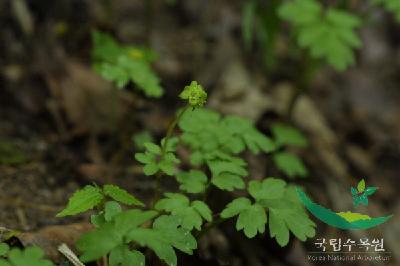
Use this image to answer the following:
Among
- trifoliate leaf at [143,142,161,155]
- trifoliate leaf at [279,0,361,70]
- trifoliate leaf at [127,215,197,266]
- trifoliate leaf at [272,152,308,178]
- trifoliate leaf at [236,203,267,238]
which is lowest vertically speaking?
trifoliate leaf at [127,215,197,266]

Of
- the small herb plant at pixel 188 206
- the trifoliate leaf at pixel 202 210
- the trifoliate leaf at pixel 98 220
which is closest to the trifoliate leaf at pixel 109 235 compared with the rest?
the small herb plant at pixel 188 206

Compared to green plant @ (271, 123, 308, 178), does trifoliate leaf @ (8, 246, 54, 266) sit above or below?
below

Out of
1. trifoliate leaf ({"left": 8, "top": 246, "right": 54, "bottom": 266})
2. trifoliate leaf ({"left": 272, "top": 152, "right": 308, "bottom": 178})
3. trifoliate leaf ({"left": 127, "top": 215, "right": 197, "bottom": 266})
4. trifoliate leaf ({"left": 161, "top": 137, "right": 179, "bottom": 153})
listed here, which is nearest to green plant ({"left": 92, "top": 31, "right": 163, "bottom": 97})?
trifoliate leaf ({"left": 161, "top": 137, "right": 179, "bottom": 153})

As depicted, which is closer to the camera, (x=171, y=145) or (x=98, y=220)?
(x=98, y=220)

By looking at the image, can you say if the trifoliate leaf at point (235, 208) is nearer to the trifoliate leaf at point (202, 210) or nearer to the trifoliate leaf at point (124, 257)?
the trifoliate leaf at point (202, 210)

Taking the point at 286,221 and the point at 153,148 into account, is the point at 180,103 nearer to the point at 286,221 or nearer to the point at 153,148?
the point at 153,148

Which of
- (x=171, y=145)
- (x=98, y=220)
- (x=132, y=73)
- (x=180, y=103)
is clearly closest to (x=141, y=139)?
(x=132, y=73)

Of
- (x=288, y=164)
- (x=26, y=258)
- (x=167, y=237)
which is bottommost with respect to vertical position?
(x=26, y=258)

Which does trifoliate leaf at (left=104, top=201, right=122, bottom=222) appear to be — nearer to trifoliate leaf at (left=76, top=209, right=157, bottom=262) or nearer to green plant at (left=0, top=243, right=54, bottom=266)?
trifoliate leaf at (left=76, top=209, right=157, bottom=262)
